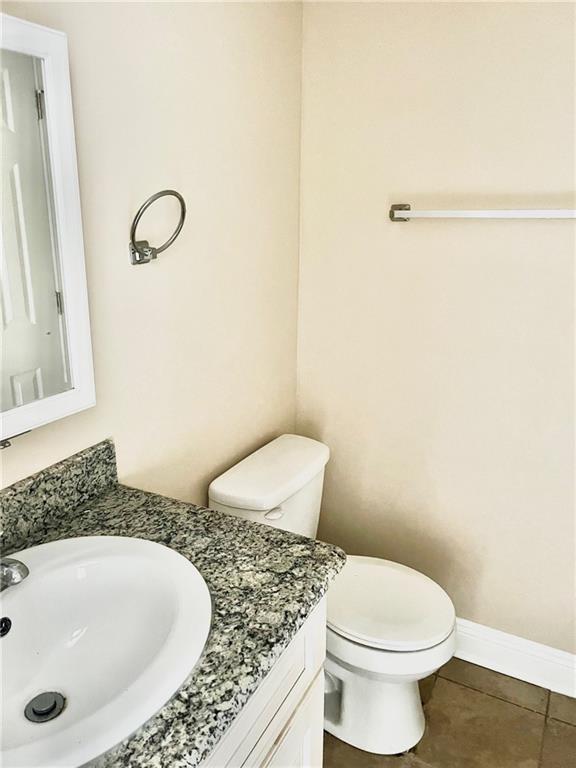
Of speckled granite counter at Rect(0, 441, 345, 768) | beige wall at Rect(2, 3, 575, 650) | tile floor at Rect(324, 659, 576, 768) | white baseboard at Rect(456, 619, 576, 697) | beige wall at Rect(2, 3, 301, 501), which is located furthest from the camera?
white baseboard at Rect(456, 619, 576, 697)

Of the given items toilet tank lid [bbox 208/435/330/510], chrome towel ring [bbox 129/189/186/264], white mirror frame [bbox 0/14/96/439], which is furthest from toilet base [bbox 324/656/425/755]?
chrome towel ring [bbox 129/189/186/264]

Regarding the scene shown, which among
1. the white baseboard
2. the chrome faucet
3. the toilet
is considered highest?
the chrome faucet

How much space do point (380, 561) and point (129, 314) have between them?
1.06 m

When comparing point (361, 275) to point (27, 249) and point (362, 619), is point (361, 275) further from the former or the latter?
point (27, 249)

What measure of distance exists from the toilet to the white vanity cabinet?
327 mm

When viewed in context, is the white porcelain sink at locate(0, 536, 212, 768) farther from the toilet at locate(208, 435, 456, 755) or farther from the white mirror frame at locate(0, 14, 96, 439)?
the toilet at locate(208, 435, 456, 755)

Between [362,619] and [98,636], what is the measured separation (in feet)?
2.63

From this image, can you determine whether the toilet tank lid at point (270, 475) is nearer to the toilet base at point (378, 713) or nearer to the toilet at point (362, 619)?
the toilet at point (362, 619)

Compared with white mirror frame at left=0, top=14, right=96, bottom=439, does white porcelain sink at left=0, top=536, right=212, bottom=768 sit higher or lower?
lower

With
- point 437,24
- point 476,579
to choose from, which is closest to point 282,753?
point 476,579

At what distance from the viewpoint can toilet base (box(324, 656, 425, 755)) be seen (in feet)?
5.72

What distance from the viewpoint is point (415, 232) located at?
1850mm

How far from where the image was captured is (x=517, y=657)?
202 centimetres

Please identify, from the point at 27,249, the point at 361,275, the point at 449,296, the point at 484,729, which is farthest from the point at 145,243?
the point at 484,729
